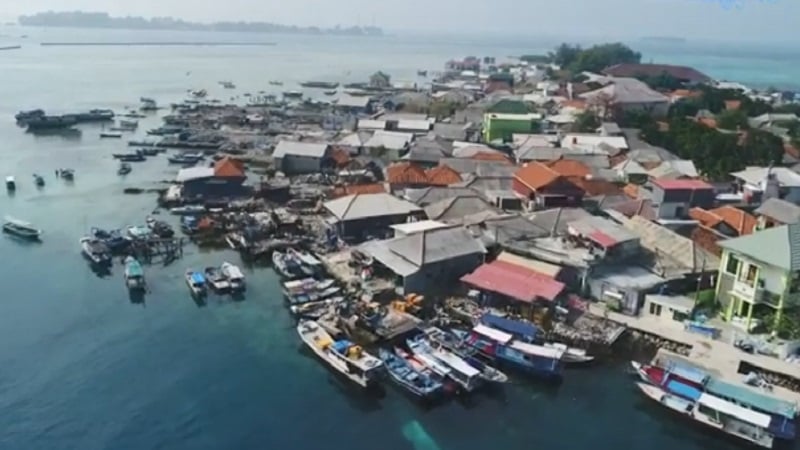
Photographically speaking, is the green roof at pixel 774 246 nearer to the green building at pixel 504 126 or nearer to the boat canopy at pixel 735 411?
the boat canopy at pixel 735 411

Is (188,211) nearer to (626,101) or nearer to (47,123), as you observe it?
(47,123)

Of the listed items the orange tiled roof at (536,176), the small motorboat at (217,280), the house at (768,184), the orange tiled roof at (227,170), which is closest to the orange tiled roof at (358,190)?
the orange tiled roof at (227,170)

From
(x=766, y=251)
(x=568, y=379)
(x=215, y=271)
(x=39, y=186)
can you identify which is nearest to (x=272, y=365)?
(x=215, y=271)

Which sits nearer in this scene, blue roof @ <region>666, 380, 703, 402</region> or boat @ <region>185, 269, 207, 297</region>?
blue roof @ <region>666, 380, 703, 402</region>

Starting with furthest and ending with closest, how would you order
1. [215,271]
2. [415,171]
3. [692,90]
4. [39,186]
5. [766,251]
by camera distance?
[692,90] → [39,186] → [415,171] → [215,271] → [766,251]

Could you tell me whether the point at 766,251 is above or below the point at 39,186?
above

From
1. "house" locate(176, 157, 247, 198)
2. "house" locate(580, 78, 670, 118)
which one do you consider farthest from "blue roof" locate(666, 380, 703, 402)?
"house" locate(580, 78, 670, 118)

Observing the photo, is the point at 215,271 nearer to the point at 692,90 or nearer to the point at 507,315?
the point at 507,315

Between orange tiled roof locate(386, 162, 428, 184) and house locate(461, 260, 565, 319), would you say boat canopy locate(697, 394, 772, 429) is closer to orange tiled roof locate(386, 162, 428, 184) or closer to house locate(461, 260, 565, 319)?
house locate(461, 260, 565, 319)
